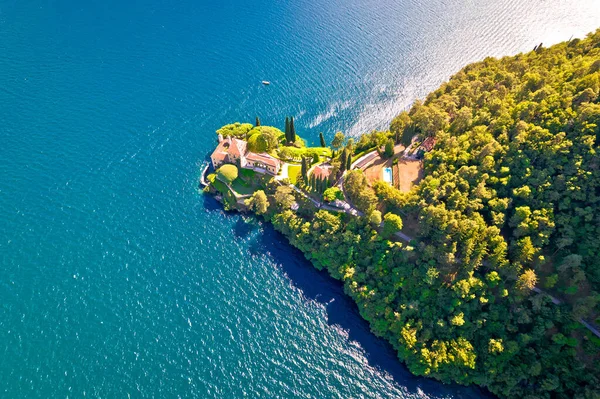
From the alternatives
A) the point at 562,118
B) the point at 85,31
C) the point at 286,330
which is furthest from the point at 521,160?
the point at 85,31

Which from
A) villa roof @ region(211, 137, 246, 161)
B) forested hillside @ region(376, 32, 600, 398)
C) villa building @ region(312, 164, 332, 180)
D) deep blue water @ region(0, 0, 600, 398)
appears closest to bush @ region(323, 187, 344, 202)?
villa building @ region(312, 164, 332, 180)

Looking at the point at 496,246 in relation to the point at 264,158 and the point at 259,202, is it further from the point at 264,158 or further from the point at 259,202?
the point at 264,158

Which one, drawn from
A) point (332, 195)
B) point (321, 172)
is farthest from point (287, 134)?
point (332, 195)

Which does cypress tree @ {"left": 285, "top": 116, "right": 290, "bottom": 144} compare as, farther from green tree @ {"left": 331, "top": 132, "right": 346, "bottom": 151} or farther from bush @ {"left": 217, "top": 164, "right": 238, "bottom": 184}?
bush @ {"left": 217, "top": 164, "right": 238, "bottom": 184}

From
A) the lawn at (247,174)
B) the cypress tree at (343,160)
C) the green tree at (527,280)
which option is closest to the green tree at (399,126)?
the cypress tree at (343,160)

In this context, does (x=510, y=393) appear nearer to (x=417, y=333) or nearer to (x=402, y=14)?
(x=417, y=333)
